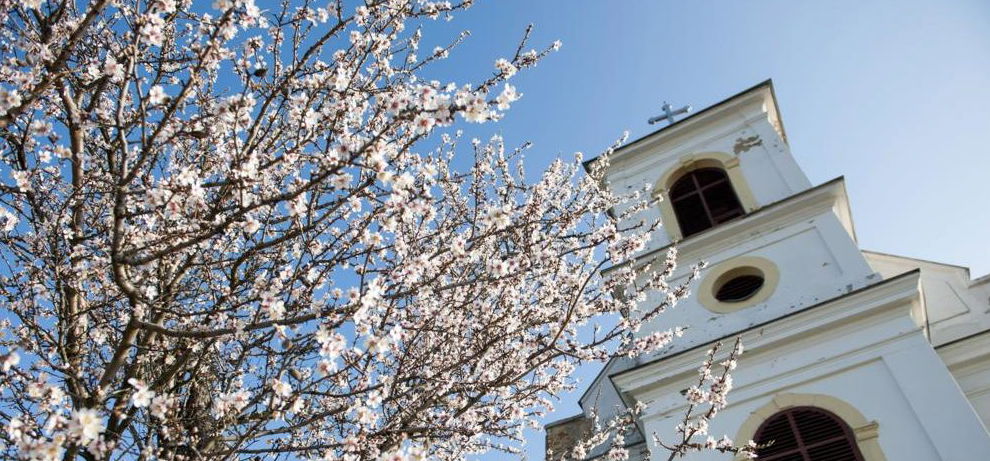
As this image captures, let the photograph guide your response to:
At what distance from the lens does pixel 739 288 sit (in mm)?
9953

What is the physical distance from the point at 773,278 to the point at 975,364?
2674 millimetres

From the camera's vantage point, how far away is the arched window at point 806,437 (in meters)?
7.51

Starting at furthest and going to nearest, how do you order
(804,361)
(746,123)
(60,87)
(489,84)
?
(746,123), (804,361), (489,84), (60,87)

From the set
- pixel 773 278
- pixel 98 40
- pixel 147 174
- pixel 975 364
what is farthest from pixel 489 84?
pixel 975 364

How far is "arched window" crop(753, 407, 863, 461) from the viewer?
7.51 m

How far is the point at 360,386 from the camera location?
517 cm

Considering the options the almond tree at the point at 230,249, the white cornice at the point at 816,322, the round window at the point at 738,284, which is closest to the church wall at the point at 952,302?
the white cornice at the point at 816,322

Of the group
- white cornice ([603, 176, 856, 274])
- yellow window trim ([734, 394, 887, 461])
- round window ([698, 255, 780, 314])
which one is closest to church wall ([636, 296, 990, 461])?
yellow window trim ([734, 394, 887, 461])

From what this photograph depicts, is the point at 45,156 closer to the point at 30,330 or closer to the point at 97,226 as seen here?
the point at 97,226

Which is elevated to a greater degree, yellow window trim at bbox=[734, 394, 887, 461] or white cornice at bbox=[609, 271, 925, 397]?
white cornice at bbox=[609, 271, 925, 397]

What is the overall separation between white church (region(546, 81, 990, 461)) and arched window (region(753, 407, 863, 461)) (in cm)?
1

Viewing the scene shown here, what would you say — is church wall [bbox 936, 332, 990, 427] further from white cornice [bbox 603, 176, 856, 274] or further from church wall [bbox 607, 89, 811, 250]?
church wall [bbox 607, 89, 811, 250]

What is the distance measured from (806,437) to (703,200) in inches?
185

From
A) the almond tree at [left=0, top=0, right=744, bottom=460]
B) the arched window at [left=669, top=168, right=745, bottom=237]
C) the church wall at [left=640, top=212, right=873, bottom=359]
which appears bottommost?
the almond tree at [left=0, top=0, right=744, bottom=460]
